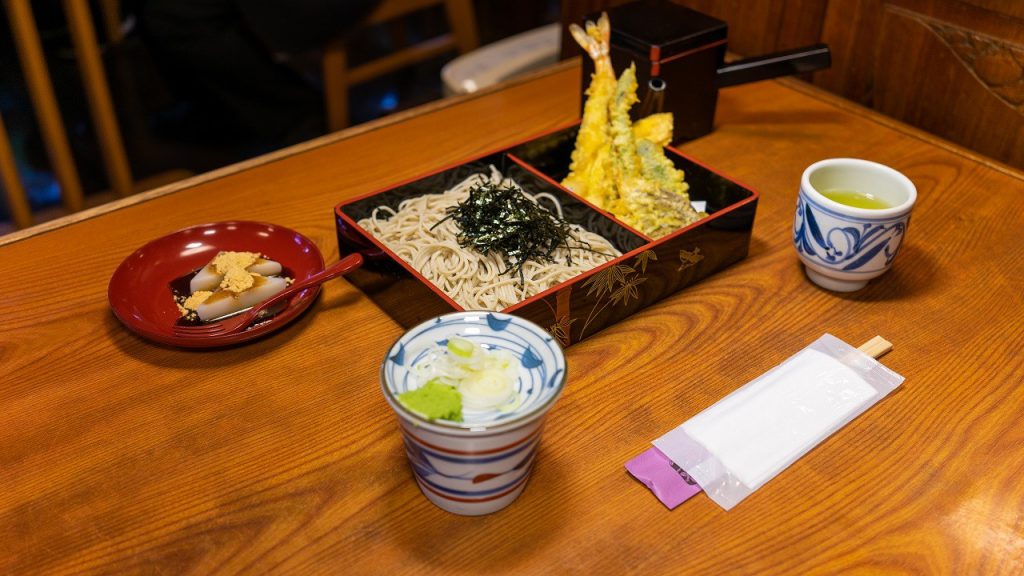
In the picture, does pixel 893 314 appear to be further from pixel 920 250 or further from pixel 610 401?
pixel 610 401

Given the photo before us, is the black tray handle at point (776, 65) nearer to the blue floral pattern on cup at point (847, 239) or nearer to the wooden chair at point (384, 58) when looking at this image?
the blue floral pattern on cup at point (847, 239)

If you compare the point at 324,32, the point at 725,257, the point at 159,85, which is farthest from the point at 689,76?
the point at 159,85

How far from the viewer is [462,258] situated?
46.8 inches

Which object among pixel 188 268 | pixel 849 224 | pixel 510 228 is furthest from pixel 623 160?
pixel 188 268

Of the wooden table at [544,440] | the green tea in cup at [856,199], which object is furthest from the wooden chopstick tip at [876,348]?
the green tea in cup at [856,199]

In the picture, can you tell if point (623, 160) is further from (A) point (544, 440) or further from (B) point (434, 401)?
(B) point (434, 401)

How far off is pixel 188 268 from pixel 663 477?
0.74 metres

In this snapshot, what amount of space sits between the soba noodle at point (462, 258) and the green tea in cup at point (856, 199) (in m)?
0.33

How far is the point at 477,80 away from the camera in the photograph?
85.6 inches

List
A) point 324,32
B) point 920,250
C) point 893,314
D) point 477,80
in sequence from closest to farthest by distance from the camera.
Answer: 1. point 893,314
2. point 920,250
3. point 477,80
4. point 324,32

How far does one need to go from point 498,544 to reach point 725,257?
1.95 ft

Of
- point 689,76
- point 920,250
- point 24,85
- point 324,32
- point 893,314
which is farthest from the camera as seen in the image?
point 24,85

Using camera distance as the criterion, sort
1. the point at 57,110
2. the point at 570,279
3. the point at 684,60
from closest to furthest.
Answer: the point at 570,279 < the point at 684,60 < the point at 57,110

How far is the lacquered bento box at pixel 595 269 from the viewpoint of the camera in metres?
1.07
